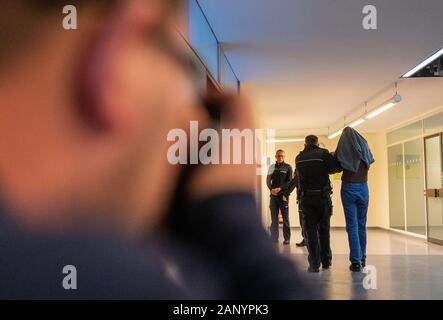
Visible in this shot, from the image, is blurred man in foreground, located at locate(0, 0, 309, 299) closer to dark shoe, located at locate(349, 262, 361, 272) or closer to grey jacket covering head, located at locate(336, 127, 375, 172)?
grey jacket covering head, located at locate(336, 127, 375, 172)

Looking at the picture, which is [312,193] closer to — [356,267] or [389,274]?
[356,267]

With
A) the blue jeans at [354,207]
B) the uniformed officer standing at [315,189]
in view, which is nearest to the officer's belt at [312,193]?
the uniformed officer standing at [315,189]

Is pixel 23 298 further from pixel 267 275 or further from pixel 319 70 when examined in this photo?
pixel 319 70

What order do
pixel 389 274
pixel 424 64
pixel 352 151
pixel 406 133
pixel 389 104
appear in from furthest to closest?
pixel 406 133 → pixel 389 104 → pixel 424 64 → pixel 389 274 → pixel 352 151

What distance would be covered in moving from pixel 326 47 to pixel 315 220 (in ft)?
5.50

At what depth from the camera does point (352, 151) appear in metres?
3.75

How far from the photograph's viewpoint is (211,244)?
4.79ft

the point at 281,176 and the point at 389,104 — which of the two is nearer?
the point at 281,176

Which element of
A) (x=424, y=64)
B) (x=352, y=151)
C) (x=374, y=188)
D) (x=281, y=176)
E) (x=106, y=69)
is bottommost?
(x=374, y=188)

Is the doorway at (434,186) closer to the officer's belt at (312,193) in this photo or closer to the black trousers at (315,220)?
the black trousers at (315,220)

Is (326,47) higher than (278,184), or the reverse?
(326,47)

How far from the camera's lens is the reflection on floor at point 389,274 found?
3178 mm

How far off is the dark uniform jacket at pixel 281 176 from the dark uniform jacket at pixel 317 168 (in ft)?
6.04

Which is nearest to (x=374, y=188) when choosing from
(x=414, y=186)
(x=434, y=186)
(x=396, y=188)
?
(x=396, y=188)
